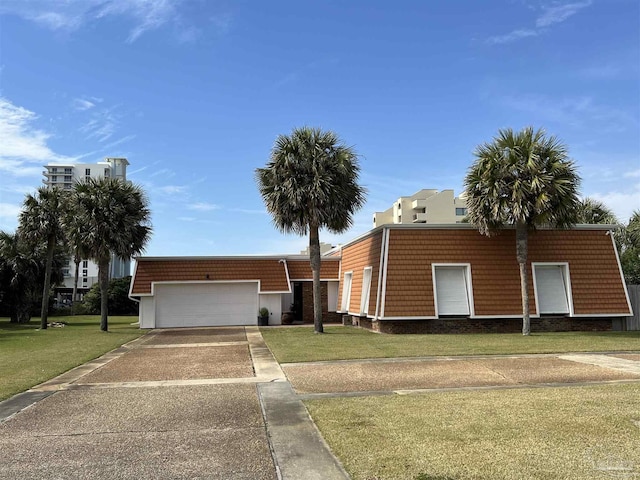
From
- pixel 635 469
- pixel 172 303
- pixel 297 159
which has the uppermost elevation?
pixel 297 159

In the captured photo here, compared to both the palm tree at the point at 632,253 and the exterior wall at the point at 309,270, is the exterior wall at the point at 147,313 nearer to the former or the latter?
the exterior wall at the point at 309,270

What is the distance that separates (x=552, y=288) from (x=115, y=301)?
37.3m

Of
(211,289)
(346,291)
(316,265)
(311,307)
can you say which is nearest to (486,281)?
(316,265)

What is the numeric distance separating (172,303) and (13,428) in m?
21.1

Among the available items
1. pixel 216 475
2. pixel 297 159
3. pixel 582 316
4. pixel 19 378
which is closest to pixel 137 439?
pixel 216 475

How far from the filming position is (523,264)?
18.6m

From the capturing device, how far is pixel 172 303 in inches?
1065

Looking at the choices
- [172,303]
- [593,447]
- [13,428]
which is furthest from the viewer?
[172,303]

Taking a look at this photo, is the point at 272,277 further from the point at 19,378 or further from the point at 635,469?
the point at 635,469

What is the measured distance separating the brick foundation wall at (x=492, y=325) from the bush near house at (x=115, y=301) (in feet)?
105

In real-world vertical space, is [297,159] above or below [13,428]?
above

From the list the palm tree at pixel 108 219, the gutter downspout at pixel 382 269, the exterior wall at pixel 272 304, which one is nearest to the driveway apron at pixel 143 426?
the gutter downspout at pixel 382 269

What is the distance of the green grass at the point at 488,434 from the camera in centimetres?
451

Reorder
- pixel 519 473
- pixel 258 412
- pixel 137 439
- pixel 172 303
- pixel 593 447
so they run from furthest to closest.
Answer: pixel 172 303, pixel 258 412, pixel 137 439, pixel 593 447, pixel 519 473
